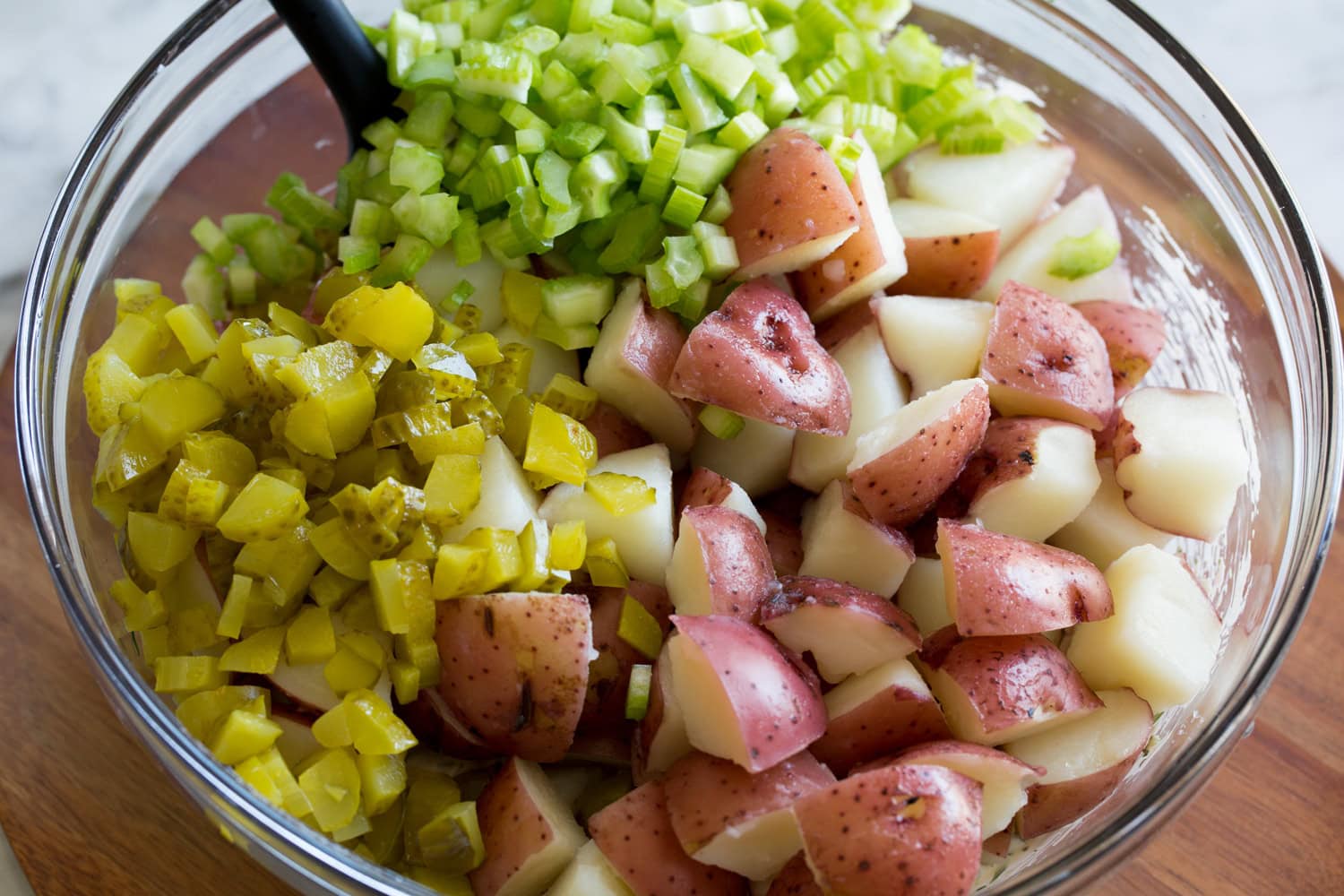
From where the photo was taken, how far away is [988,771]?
108 cm

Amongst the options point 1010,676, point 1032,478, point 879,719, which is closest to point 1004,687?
point 1010,676

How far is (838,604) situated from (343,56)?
0.91m

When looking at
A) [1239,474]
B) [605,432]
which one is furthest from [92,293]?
[1239,474]

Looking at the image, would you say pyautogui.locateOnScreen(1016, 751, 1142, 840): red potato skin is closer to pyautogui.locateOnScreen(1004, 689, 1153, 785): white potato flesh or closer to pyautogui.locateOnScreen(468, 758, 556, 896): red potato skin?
pyautogui.locateOnScreen(1004, 689, 1153, 785): white potato flesh

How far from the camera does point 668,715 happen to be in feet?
3.75

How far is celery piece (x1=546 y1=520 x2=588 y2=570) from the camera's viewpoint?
1.20m

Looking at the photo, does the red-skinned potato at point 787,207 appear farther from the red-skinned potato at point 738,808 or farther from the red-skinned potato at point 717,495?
the red-skinned potato at point 738,808

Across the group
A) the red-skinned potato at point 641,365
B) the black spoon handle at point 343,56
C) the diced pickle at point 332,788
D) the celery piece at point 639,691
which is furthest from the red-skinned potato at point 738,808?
the black spoon handle at point 343,56

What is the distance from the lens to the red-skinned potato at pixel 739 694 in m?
1.05

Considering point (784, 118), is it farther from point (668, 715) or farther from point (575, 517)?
point (668, 715)

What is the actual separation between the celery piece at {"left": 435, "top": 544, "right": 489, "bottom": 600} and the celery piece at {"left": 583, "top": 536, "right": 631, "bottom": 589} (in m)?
0.13

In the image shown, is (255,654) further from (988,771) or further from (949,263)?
(949,263)

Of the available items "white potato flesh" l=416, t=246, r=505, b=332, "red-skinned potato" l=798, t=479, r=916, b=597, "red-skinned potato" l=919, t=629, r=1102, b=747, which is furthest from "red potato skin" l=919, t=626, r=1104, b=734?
"white potato flesh" l=416, t=246, r=505, b=332

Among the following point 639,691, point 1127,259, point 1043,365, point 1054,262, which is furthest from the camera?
point 1127,259
